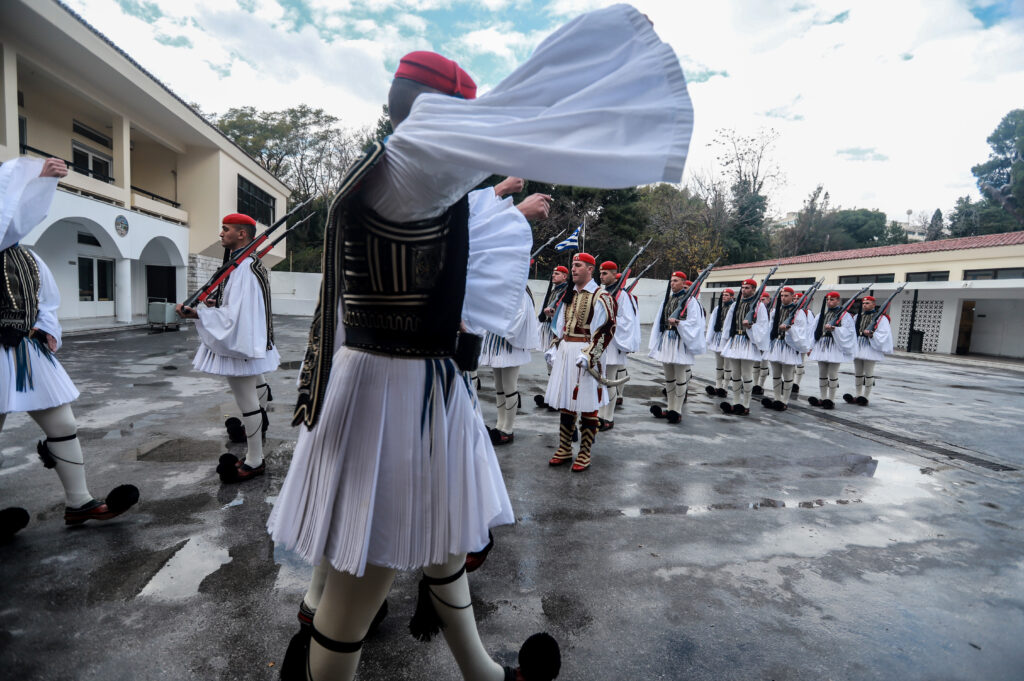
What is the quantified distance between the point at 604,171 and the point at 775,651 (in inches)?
97.7

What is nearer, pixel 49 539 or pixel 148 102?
pixel 49 539

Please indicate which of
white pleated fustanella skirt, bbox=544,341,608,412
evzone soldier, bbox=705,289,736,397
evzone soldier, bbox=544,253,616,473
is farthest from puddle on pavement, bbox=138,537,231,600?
evzone soldier, bbox=705,289,736,397

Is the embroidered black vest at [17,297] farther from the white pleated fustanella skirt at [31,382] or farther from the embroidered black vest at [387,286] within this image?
the embroidered black vest at [387,286]

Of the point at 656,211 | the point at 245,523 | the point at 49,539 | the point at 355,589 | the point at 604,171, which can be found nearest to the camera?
the point at 604,171

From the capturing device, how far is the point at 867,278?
26.6 m

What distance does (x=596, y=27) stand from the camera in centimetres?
117

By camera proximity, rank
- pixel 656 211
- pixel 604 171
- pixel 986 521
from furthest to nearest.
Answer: pixel 656 211, pixel 986 521, pixel 604 171

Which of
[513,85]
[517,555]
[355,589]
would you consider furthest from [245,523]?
[513,85]

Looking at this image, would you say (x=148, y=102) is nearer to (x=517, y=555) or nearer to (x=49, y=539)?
(x=49, y=539)

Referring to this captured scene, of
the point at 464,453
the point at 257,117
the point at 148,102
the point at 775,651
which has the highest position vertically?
the point at 257,117

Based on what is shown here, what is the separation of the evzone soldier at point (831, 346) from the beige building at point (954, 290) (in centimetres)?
1263

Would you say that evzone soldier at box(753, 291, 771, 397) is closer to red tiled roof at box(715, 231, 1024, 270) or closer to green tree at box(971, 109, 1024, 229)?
red tiled roof at box(715, 231, 1024, 270)

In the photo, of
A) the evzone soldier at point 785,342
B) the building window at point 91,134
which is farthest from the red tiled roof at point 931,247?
the building window at point 91,134

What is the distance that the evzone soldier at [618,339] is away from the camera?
21.3 ft
